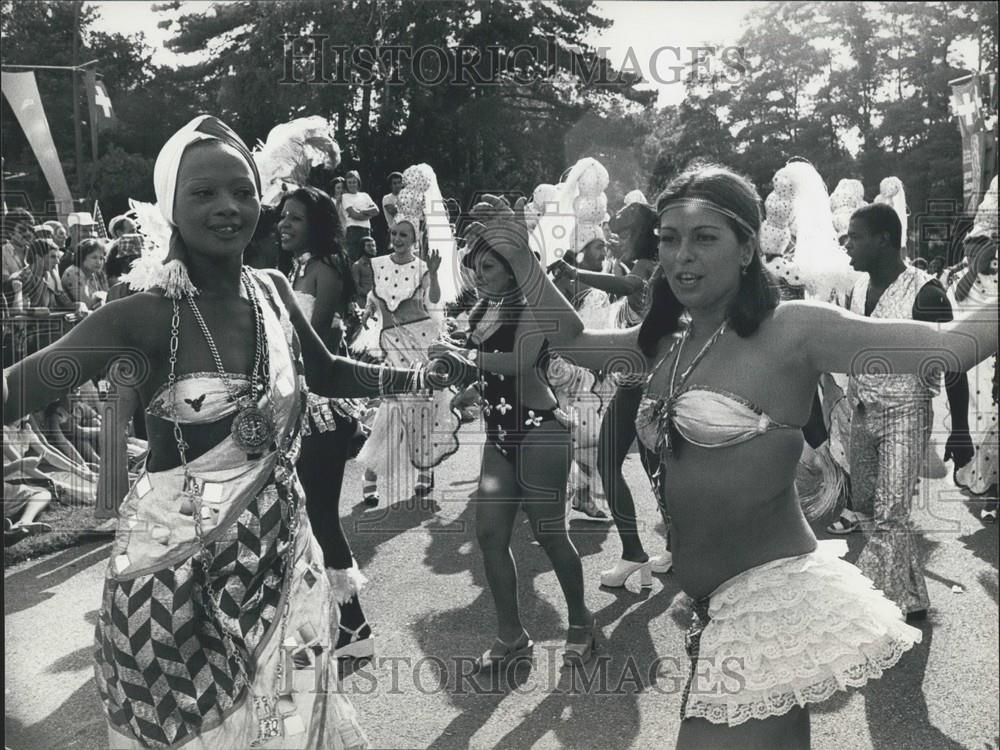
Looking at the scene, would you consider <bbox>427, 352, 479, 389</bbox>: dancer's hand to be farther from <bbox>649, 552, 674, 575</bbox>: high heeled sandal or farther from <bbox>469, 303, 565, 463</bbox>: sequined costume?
<bbox>649, 552, 674, 575</bbox>: high heeled sandal

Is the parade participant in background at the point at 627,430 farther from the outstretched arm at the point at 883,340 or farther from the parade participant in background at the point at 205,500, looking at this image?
the parade participant in background at the point at 205,500

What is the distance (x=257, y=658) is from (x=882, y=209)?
3.72 metres

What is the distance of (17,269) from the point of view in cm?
576

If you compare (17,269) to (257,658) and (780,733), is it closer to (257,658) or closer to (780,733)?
(257,658)

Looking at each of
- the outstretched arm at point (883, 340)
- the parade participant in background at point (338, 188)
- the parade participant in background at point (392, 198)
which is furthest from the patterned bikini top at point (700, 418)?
the parade participant in background at point (338, 188)

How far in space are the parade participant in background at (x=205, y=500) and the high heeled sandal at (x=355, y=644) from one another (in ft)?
4.72

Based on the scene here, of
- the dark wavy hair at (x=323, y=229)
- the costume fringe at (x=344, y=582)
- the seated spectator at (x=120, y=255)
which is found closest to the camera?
the costume fringe at (x=344, y=582)

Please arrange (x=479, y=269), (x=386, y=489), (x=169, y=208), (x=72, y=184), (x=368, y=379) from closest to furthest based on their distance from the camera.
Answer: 1. (x=169, y=208)
2. (x=368, y=379)
3. (x=479, y=269)
4. (x=386, y=489)
5. (x=72, y=184)

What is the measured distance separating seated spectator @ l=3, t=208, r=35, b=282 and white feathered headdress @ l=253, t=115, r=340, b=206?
2.17 m

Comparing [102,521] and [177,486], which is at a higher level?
[177,486]

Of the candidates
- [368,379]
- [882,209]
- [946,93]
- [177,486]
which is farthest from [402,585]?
[946,93]

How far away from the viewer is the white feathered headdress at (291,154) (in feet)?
14.6

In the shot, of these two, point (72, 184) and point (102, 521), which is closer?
point (102, 521)

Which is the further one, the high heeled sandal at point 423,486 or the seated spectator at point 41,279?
the high heeled sandal at point 423,486
